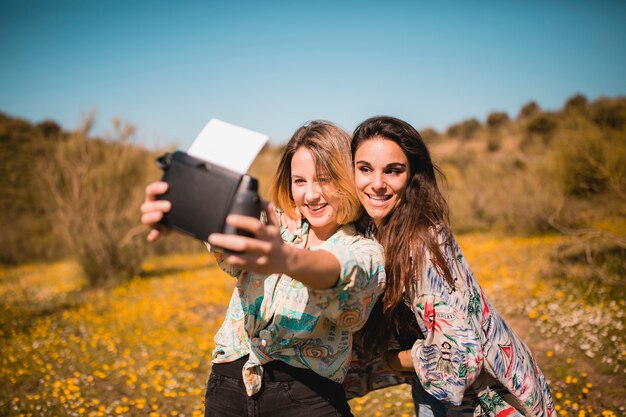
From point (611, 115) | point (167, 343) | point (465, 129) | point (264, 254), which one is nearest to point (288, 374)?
point (264, 254)

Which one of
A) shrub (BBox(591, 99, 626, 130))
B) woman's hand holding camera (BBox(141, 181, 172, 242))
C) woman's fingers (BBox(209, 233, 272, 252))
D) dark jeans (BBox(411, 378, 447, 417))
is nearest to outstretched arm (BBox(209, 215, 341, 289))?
woman's fingers (BBox(209, 233, 272, 252))

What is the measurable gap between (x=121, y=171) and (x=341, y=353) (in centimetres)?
1091

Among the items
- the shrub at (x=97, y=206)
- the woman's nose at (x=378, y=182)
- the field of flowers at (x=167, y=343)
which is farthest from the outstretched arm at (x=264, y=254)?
the shrub at (x=97, y=206)

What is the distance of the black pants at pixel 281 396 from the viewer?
4.72 ft

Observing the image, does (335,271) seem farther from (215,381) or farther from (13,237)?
(13,237)

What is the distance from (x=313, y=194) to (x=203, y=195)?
69 cm

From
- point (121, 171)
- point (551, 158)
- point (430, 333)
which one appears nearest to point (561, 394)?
point (430, 333)

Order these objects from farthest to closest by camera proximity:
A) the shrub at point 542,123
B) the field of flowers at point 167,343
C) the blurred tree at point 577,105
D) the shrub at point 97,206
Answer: the shrub at point 542,123, the shrub at point 97,206, the blurred tree at point 577,105, the field of flowers at point 167,343

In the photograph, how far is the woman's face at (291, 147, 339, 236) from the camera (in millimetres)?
1550

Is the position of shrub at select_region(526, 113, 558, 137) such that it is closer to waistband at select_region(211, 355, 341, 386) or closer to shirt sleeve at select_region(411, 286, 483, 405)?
shirt sleeve at select_region(411, 286, 483, 405)

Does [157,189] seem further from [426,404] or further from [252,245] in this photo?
[426,404]

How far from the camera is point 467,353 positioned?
142cm

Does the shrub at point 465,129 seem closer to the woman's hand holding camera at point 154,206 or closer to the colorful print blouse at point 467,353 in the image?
the colorful print blouse at point 467,353

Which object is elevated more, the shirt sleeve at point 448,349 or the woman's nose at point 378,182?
the woman's nose at point 378,182
